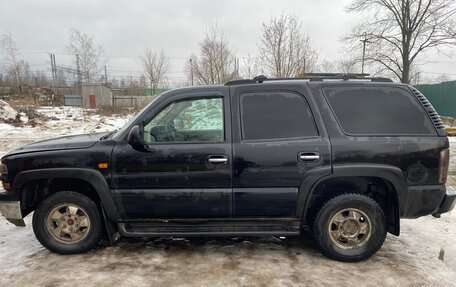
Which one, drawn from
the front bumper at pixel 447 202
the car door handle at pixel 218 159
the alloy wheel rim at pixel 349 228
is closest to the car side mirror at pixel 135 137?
the car door handle at pixel 218 159

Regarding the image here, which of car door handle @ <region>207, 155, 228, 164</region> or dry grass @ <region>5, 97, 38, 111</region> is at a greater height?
dry grass @ <region>5, 97, 38, 111</region>

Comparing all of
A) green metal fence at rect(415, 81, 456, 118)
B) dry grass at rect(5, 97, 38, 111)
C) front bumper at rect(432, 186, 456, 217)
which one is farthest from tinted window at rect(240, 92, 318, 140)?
dry grass at rect(5, 97, 38, 111)

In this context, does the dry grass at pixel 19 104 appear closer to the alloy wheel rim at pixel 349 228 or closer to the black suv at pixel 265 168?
the black suv at pixel 265 168

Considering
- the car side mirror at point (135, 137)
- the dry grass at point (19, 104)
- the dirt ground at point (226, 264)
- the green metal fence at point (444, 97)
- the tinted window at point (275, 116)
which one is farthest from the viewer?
the dry grass at point (19, 104)

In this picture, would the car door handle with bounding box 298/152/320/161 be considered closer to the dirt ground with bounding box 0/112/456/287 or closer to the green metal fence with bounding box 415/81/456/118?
the dirt ground with bounding box 0/112/456/287

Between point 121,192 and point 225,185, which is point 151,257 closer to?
point 121,192

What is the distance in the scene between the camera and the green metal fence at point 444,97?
64.5 ft

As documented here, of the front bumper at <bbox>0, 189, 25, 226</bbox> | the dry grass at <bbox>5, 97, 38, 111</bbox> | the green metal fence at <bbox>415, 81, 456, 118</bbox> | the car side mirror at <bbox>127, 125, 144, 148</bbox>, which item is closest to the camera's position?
the car side mirror at <bbox>127, 125, 144, 148</bbox>

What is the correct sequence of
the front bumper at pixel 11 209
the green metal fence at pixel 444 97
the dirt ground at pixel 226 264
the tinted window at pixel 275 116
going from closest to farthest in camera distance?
the dirt ground at pixel 226 264 → the tinted window at pixel 275 116 → the front bumper at pixel 11 209 → the green metal fence at pixel 444 97

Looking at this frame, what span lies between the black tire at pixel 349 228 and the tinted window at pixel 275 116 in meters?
0.81

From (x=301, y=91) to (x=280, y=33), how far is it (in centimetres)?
1266

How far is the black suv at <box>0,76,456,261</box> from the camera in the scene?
3391mm

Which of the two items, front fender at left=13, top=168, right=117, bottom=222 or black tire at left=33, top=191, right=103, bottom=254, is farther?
black tire at left=33, top=191, right=103, bottom=254

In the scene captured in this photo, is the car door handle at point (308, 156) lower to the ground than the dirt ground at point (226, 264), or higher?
higher
